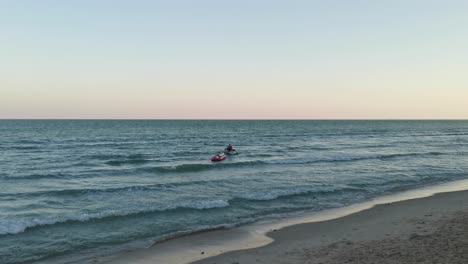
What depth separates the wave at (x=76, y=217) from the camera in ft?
41.1

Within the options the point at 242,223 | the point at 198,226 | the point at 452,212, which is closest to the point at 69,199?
the point at 198,226

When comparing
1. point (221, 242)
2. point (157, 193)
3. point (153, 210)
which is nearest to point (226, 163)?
point (157, 193)

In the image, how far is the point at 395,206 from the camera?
15.5 metres

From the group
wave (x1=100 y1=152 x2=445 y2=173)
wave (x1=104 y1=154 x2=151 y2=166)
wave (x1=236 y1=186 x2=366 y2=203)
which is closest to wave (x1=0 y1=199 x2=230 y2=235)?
wave (x1=236 y1=186 x2=366 y2=203)

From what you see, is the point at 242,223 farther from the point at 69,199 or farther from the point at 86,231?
the point at 69,199

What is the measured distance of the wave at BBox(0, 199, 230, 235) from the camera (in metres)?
12.5

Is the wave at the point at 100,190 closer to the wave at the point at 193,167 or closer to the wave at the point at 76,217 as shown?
the wave at the point at 76,217

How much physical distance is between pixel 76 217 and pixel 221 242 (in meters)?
5.80

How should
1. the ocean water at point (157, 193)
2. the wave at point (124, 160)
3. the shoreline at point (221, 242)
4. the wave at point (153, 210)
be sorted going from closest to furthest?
the shoreline at point (221, 242) < the ocean water at point (157, 193) < the wave at point (153, 210) < the wave at point (124, 160)

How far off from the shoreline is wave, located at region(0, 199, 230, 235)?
3.11 m

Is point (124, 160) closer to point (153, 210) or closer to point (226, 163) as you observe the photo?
point (226, 163)

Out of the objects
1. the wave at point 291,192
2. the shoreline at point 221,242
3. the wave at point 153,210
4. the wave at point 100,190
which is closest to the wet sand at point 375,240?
the shoreline at point 221,242

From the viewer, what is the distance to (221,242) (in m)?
11.1

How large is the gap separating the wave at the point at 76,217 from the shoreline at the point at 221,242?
10.2ft
